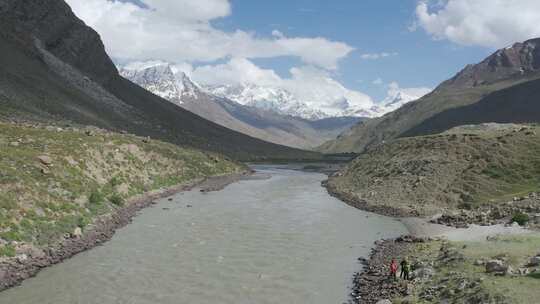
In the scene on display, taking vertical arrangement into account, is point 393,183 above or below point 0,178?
above

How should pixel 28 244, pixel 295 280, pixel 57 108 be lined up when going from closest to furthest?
1. pixel 295 280
2. pixel 28 244
3. pixel 57 108

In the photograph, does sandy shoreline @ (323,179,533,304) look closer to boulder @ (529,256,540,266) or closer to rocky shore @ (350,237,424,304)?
rocky shore @ (350,237,424,304)

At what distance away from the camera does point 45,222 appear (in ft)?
148

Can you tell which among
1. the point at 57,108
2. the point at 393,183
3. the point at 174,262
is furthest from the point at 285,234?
the point at 57,108

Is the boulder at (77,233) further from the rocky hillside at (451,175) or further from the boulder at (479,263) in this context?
the rocky hillside at (451,175)

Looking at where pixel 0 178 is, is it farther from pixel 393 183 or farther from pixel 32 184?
pixel 393 183

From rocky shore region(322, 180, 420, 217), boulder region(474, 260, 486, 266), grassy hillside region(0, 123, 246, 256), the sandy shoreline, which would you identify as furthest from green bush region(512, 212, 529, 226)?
grassy hillside region(0, 123, 246, 256)

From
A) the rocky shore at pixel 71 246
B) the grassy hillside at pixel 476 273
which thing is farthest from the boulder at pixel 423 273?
the rocky shore at pixel 71 246

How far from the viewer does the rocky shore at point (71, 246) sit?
35812mm

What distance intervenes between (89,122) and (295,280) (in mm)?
112726

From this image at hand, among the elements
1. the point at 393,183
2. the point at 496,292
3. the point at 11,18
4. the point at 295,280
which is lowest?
the point at 295,280

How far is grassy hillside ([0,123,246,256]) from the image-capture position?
43578mm

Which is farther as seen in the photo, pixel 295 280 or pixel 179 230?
pixel 179 230

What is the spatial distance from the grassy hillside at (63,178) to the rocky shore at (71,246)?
3.09ft
